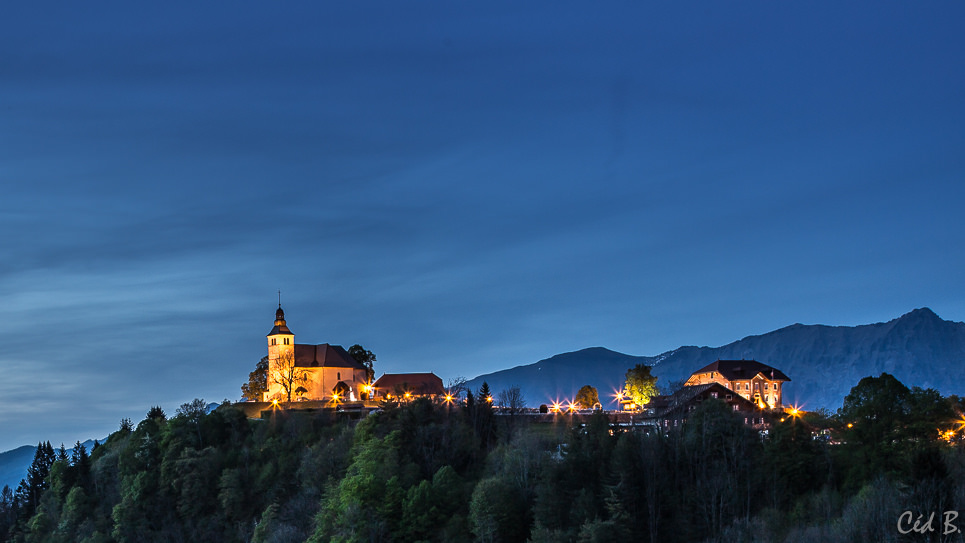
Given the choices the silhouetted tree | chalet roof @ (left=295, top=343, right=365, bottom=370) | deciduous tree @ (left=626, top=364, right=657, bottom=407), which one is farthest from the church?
deciduous tree @ (left=626, top=364, right=657, bottom=407)

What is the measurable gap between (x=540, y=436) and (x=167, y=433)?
1744 inches

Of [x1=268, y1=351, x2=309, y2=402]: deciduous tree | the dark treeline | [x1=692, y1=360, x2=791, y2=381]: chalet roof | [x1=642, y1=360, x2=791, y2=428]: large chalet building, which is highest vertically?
[x1=268, y1=351, x2=309, y2=402]: deciduous tree

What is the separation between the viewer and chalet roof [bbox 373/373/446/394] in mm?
122000

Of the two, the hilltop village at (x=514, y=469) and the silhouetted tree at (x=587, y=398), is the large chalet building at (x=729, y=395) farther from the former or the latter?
the silhouetted tree at (x=587, y=398)

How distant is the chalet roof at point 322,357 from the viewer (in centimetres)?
12294

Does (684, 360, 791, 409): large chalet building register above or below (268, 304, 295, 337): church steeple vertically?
below

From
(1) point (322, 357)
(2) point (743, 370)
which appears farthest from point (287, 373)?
(2) point (743, 370)

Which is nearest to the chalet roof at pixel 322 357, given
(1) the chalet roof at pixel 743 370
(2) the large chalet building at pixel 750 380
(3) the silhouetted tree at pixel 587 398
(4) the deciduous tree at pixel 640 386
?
(3) the silhouetted tree at pixel 587 398

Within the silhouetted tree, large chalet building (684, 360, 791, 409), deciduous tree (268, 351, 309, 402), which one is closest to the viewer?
large chalet building (684, 360, 791, 409)

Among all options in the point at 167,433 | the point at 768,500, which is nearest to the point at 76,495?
the point at 167,433

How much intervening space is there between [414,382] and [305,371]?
14135mm

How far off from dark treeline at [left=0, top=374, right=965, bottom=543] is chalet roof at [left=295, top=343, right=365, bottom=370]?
17778 millimetres

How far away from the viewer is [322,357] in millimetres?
123688

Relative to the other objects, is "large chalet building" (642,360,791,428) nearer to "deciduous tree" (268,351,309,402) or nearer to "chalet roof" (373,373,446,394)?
"chalet roof" (373,373,446,394)
